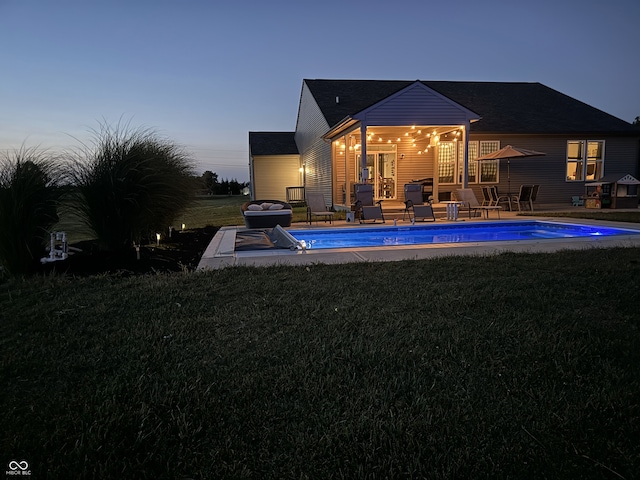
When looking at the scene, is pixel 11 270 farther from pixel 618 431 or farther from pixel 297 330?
pixel 618 431

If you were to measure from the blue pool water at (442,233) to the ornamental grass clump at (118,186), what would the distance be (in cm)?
355

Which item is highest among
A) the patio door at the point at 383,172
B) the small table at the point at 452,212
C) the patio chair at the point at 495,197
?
the patio door at the point at 383,172

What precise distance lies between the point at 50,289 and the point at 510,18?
18.7 m

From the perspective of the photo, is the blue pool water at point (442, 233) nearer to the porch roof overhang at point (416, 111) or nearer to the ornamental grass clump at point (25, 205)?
the porch roof overhang at point (416, 111)

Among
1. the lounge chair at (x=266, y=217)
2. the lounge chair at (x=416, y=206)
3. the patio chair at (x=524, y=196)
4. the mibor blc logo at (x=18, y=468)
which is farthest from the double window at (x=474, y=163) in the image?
the mibor blc logo at (x=18, y=468)

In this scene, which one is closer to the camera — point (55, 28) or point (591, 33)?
point (55, 28)

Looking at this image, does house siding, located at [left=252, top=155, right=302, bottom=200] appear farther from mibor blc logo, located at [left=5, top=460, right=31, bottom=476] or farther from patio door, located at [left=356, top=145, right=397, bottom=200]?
mibor blc logo, located at [left=5, top=460, right=31, bottom=476]

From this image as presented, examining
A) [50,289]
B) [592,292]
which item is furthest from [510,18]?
[50,289]

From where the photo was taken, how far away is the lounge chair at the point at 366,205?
10289 mm

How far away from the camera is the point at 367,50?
71.6 ft

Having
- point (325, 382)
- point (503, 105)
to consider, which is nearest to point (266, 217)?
point (325, 382)

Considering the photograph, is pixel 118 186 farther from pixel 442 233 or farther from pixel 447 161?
pixel 447 161

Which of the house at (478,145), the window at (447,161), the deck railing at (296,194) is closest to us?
the house at (478,145)

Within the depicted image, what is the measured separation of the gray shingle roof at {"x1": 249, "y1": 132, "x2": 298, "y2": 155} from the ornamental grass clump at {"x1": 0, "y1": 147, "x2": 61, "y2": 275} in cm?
1866
